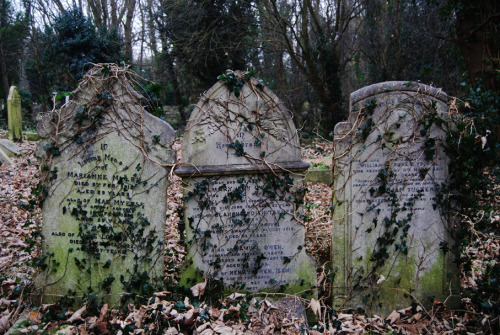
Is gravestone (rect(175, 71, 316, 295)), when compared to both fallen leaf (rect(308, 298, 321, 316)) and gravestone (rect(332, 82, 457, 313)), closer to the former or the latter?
fallen leaf (rect(308, 298, 321, 316))

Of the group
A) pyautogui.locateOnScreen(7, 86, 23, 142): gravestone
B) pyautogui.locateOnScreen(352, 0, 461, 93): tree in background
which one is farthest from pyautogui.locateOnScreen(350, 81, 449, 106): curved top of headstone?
pyautogui.locateOnScreen(7, 86, 23, 142): gravestone

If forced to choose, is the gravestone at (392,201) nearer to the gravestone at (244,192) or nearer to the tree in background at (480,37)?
the gravestone at (244,192)

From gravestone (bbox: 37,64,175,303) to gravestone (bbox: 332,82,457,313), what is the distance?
2.06 m

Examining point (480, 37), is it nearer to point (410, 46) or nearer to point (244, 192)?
point (244, 192)

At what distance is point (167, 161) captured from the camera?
399 cm

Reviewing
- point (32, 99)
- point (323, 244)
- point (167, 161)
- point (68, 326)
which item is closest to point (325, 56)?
point (323, 244)

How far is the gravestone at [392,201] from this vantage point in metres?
4.06

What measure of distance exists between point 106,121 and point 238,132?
1436 mm

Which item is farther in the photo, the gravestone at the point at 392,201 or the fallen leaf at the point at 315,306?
the gravestone at the point at 392,201

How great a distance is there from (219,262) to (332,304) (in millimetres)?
1387

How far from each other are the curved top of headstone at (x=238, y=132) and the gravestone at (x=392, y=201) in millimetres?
663

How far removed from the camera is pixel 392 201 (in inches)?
161

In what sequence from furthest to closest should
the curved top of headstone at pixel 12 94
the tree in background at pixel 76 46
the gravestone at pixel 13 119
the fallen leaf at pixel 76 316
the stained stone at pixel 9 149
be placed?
the tree in background at pixel 76 46 → the curved top of headstone at pixel 12 94 → the gravestone at pixel 13 119 → the stained stone at pixel 9 149 → the fallen leaf at pixel 76 316

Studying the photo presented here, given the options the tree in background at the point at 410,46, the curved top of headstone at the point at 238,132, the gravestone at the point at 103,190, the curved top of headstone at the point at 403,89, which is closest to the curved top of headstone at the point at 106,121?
the gravestone at the point at 103,190
